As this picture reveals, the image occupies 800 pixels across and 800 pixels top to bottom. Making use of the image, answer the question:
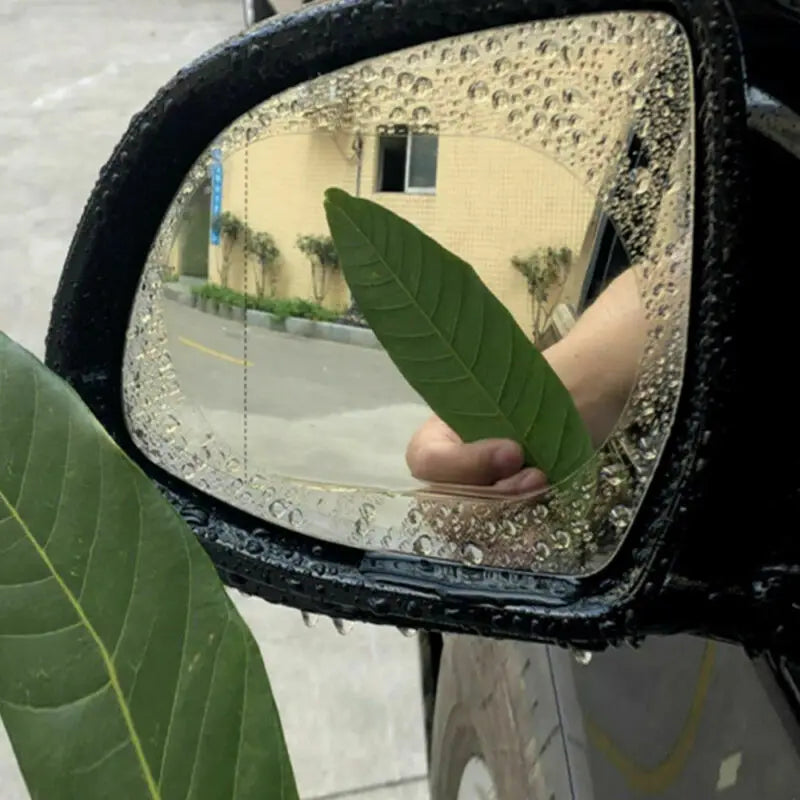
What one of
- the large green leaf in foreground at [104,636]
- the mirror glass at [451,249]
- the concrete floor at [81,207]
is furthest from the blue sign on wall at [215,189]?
the concrete floor at [81,207]

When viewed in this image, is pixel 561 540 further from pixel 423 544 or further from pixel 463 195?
pixel 463 195

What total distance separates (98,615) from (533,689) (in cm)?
68

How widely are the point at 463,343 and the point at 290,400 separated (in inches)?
9.2

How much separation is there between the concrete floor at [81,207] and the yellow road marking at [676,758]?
1.17 meters

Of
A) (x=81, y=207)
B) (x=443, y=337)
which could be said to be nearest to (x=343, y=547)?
(x=443, y=337)

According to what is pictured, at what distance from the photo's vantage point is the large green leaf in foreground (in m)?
0.32

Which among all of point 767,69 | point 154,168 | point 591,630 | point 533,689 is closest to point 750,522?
point 591,630

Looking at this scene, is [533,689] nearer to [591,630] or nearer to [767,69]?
[591,630]

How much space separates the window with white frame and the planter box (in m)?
0.14

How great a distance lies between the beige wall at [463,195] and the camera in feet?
2.00

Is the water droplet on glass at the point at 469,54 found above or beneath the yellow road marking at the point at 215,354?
above

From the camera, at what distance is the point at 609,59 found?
55 centimetres

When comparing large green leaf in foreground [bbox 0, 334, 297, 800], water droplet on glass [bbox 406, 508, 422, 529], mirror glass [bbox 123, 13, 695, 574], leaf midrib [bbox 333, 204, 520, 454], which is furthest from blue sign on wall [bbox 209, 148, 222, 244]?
large green leaf in foreground [bbox 0, 334, 297, 800]

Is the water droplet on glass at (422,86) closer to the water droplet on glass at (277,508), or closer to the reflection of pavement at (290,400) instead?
the reflection of pavement at (290,400)
